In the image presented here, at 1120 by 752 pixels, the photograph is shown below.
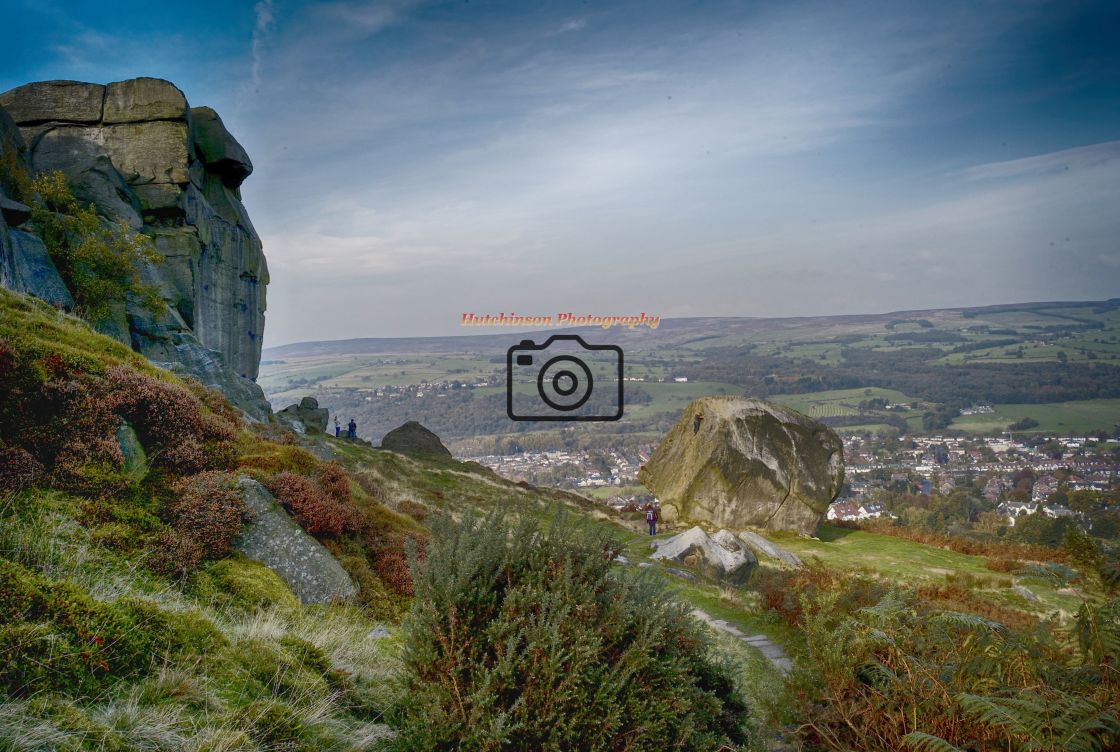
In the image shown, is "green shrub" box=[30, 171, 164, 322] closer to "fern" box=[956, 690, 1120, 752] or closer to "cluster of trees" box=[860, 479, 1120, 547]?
"fern" box=[956, 690, 1120, 752]

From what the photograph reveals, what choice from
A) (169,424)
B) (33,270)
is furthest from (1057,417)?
(33,270)

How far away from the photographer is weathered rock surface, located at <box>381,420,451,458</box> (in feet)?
143

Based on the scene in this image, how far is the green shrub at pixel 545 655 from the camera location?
3.68 meters

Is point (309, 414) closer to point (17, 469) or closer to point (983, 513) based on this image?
point (17, 469)

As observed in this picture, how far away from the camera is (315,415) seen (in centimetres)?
4172

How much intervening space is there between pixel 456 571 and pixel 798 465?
22.6 m

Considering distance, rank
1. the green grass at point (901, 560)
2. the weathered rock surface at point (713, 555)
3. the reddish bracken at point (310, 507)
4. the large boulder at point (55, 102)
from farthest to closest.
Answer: the large boulder at point (55, 102)
the weathered rock surface at point (713, 555)
the green grass at point (901, 560)
the reddish bracken at point (310, 507)

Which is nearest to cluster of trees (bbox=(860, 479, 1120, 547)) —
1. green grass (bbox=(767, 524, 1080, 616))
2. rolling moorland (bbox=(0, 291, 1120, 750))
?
green grass (bbox=(767, 524, 1080, 616))

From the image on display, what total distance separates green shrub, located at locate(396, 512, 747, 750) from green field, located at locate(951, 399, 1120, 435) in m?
80.8

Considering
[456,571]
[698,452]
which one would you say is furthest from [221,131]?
[456,571]

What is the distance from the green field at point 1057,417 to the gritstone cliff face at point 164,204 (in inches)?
3128

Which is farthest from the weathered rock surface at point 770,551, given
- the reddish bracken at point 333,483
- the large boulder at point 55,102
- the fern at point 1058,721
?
the large boulder at point 55,102

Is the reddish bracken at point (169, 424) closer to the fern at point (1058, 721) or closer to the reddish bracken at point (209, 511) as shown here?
the reddish bracken at point (209, 511)

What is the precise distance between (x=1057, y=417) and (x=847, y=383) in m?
33.7
